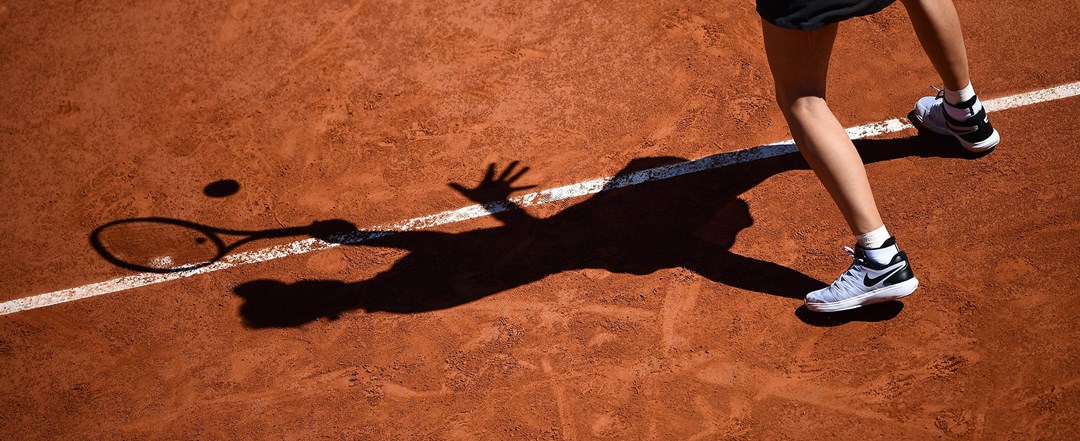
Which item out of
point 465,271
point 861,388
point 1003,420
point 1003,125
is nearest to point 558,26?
point 465,271

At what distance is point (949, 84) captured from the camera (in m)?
4.31

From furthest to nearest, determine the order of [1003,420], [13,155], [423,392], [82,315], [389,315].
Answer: [13,155]
[82,315]
[389,315]
[423,392]
[1003,420]

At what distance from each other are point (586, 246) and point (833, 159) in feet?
4.88

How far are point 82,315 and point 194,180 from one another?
110 cm

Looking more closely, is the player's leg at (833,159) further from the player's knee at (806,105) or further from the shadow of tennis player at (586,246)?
the shadow of tennis player at (586,246)

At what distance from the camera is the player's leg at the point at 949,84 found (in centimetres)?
389

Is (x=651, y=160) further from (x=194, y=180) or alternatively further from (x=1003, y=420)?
(x=194, y=180)

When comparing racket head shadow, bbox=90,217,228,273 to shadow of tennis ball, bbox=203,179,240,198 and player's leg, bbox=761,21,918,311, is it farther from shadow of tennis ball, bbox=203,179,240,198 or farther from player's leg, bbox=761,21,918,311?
player's leg, bbox=761,21,918,311

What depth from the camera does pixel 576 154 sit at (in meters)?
5.05

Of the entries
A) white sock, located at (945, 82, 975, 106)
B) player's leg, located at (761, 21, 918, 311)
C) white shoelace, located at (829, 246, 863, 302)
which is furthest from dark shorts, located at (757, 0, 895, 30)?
white sock, located at (945, 82, 975, 106)

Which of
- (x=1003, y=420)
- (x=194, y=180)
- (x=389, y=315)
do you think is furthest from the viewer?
(x=194, y=180)

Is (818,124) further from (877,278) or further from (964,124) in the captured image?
(964,124)

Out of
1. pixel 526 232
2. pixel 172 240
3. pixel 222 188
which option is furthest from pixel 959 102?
pixel 172 240

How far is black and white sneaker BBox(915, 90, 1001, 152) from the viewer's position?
4.38 metres
